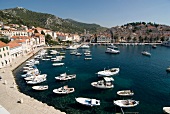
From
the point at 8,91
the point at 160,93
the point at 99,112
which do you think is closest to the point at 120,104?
the point at 99,112

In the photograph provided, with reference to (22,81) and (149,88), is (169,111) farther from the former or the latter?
(22,81)

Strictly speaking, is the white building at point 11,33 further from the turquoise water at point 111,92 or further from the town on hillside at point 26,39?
the turquoise water at point 111,92

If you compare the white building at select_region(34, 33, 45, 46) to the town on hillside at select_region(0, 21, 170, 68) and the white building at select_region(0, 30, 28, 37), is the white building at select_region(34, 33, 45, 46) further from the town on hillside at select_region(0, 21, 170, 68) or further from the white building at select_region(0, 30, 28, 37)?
the white building at select_region(0, 30, 28, 37)

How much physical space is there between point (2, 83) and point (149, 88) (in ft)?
121

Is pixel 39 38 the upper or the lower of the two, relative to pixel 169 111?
upper

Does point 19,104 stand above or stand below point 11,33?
below

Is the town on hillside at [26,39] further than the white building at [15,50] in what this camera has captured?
No

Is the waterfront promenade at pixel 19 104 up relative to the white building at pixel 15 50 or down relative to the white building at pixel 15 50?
down

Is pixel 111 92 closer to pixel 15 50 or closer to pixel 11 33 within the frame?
pixel 15 50

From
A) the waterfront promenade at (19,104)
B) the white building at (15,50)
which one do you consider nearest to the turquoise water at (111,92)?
the waterfront promenade at (19,104)

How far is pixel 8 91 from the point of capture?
3186 cm

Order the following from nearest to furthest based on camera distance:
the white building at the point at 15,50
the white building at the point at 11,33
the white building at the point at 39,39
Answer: the white building at the point at 15,50
the white building at the point at 11,33
the white building at the point at 39,39

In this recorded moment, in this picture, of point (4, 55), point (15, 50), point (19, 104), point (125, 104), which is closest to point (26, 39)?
point (15, 50)

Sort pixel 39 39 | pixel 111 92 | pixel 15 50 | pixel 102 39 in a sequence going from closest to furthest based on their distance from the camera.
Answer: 1. pixel 111 92
2. pixel 15 50
3. pixel 39 39
4. pixel 102 39
